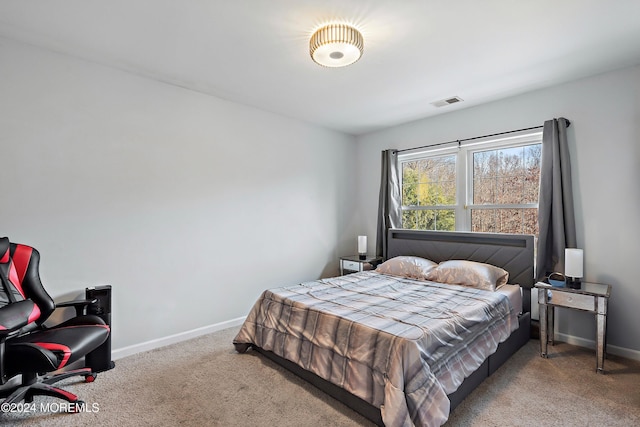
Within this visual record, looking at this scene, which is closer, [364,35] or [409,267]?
[364,35]

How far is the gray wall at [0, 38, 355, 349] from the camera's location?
8.08ft

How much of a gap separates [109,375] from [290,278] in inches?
86.5

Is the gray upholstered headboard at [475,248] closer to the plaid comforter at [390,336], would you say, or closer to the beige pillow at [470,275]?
the beige pillow at [470,275]

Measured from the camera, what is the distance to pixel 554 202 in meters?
3.09

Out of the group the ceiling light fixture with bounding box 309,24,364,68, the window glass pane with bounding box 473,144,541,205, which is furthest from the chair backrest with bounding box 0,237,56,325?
the window glass pane with bounding box 473,144,541,205

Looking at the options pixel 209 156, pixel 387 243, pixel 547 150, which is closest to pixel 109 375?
pixel 209 156

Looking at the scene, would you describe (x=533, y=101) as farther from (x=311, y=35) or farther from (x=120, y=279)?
(x=120, y=279)

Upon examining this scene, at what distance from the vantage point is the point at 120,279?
285 centimetres

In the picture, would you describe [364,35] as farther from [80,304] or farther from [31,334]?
[31,334]

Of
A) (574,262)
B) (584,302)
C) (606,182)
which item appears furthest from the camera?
(606,182)

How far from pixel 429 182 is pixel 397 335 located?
2.94 meters

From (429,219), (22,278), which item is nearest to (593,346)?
(429,219)

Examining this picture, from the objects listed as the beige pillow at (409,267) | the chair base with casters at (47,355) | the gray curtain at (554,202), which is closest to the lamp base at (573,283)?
the gray curtain at (554,202)

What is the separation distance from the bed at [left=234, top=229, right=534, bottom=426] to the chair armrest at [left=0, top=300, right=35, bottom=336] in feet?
4.94
